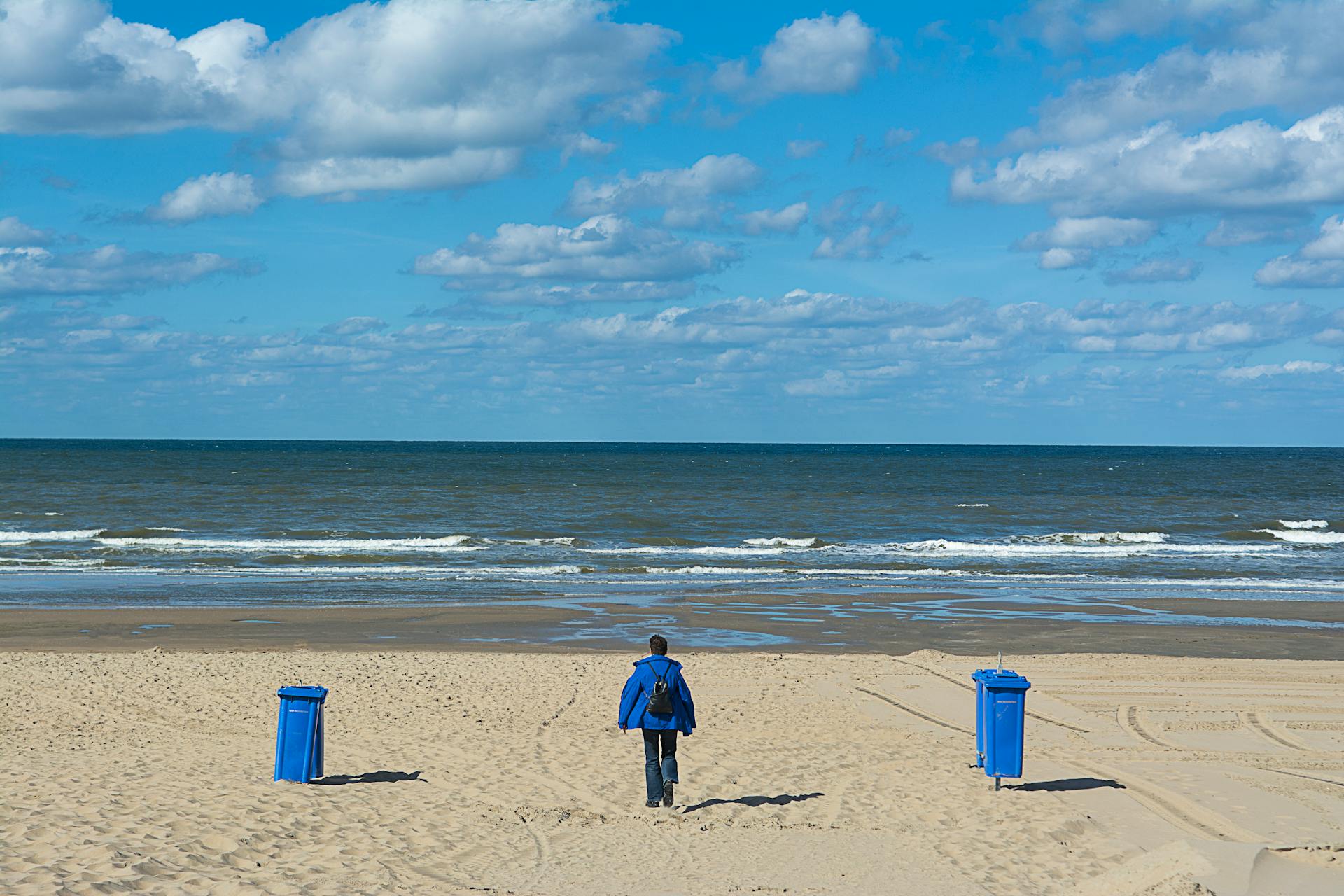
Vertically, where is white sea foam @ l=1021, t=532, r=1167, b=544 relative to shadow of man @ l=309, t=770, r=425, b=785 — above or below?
above

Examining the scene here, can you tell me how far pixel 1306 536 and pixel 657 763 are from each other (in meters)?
40.9

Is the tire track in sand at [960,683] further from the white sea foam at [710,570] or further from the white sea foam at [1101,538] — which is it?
the white sea foam at [1101,538]

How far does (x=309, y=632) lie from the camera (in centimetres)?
2016

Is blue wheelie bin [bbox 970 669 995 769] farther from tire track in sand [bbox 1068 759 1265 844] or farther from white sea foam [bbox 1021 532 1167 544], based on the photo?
white sea foam [bbox 1021 532 1167 544]

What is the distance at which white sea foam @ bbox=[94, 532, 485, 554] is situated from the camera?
113ft

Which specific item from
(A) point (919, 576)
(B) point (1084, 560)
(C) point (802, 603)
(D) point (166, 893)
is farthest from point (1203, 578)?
(D) point (166, 893)

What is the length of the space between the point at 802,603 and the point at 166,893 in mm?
18542

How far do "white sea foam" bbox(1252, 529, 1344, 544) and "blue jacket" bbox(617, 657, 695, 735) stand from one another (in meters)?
37.6

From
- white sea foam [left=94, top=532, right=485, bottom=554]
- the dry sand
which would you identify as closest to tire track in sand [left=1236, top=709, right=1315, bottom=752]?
the dry sand

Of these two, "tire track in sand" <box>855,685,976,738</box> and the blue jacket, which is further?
"tire track in sand" <box>855,685,976,738</box>

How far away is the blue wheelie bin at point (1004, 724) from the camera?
1002cm

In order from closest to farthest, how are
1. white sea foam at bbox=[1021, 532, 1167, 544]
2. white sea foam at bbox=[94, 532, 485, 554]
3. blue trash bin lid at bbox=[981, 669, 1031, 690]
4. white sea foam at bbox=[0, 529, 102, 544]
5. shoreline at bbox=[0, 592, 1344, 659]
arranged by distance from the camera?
1. blue trash bin lid at bbox=[981, 669, 1031, 690]
2. shoreline at bbox=[0, 592, 1344, 659]
3. white sea foam at bbox=[94, 532, 485, 554]
4. white sea foam at bbox=[0, 529, 102, 544]
5. white sea foam at bbox=[1021, 532, 1167, 544]

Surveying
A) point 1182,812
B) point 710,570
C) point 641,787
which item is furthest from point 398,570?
point 1182,812

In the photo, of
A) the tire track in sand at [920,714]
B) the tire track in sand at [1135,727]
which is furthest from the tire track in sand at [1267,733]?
the tire track in sand at [920,714]
